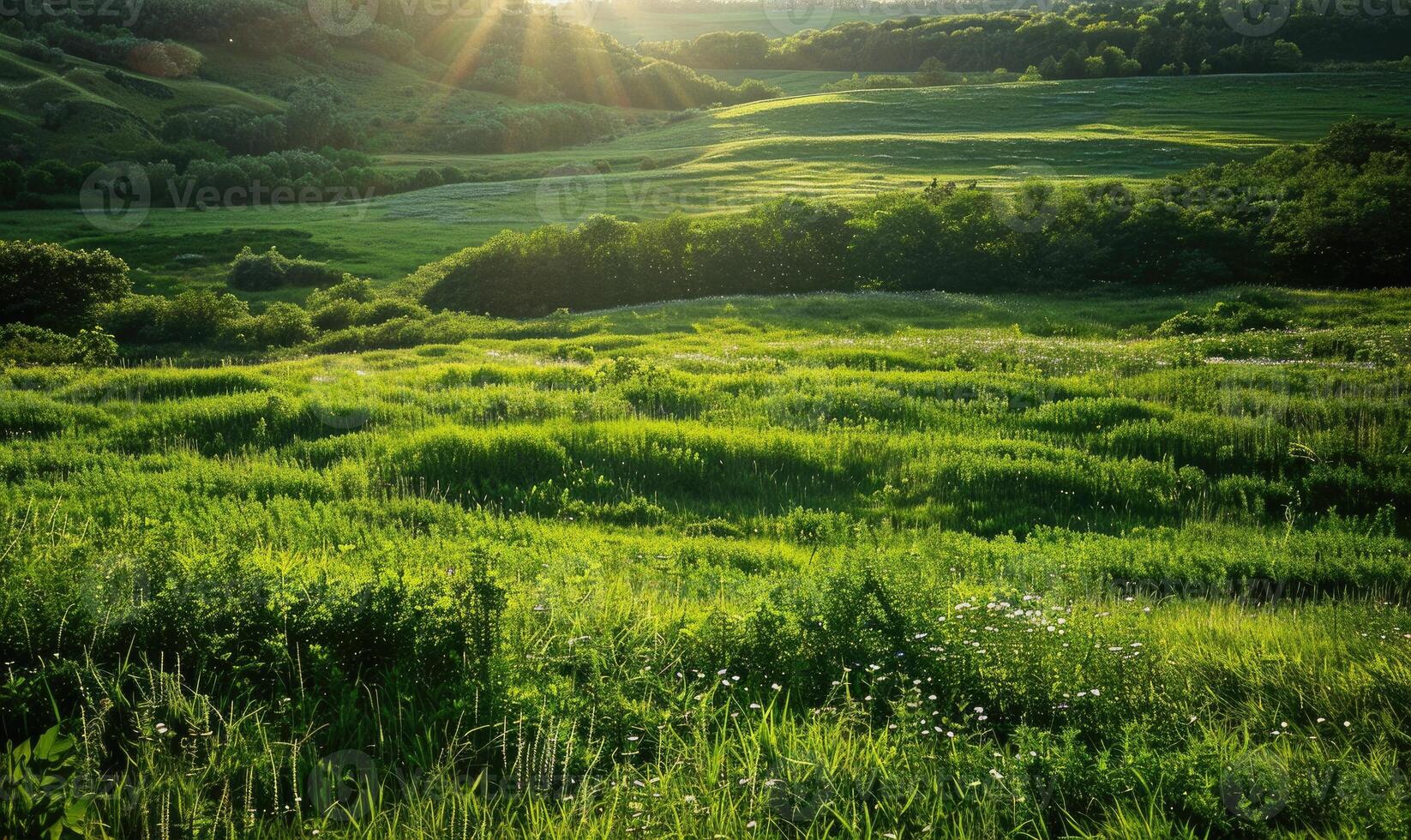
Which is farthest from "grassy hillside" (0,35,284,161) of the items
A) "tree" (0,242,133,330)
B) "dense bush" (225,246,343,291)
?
"tree" (0,242,133,330)

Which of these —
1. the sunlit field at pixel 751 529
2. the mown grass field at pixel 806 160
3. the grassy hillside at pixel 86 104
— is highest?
the grassy hillside at pixel 86 104

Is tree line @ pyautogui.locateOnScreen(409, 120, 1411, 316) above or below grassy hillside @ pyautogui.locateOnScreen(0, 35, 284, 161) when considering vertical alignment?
below

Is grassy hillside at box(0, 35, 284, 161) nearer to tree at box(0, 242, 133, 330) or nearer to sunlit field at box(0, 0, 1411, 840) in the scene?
sunlit field at box(0, 0, 1411, 840)

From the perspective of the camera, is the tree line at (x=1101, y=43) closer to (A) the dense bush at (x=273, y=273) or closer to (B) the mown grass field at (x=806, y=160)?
(B) the mown grass field at (x=806, y=160)

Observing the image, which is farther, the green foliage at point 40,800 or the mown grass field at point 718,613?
the mown grass field at point 718,613

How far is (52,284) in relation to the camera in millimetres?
34406

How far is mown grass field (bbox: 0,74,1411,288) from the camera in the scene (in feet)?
169

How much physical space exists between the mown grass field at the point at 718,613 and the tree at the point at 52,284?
23.1m

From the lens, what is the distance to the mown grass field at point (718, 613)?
4176mm

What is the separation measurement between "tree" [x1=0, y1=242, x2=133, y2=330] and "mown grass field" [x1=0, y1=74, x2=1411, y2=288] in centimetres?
681

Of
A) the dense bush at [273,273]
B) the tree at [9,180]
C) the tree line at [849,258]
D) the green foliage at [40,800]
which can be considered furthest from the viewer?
the tree at [9,180]

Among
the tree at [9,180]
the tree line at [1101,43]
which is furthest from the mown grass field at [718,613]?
the tree line at [1101,43]

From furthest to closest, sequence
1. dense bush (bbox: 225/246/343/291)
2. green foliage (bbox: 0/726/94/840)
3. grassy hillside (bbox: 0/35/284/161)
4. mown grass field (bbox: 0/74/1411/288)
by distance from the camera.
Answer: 1. grassy hillside (bbox: 0/35/284/161)
2. mown grass field (bbox: 0/74/1411/288)
3. dense bush (bbox: 225/246/343/291)
4. green foliage (bbox: 0/726/94/840)

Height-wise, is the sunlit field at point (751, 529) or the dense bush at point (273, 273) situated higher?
the dense bush at point (273, 273)
